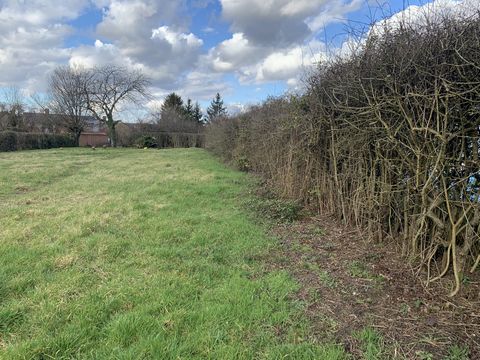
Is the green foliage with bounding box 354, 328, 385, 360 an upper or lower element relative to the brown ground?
lower

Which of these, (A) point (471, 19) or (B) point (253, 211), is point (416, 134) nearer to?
(A) point (471, 19)

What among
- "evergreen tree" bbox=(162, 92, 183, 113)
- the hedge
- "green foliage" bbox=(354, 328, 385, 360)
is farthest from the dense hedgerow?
"evergreen tree" bbox=(162, 92, 183, 113)

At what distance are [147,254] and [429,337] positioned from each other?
3.05 metres

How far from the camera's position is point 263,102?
10.4 m

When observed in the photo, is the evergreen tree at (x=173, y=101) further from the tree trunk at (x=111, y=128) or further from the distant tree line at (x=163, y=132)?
the tree trunk at (x=111, y=128)

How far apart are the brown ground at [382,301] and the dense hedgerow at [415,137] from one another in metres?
0.21

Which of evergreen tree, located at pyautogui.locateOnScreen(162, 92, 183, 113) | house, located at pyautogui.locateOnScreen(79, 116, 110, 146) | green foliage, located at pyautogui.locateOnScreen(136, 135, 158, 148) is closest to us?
green foliage, located at pyautogui.locateOnScreen(136, 135, 158, 148)

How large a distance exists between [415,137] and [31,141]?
110ft

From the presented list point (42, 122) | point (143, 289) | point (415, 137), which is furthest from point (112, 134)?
point (415, 137)

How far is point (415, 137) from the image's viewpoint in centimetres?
304

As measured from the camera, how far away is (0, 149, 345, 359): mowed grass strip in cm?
232

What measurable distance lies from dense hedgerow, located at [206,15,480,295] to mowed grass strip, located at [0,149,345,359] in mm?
1486

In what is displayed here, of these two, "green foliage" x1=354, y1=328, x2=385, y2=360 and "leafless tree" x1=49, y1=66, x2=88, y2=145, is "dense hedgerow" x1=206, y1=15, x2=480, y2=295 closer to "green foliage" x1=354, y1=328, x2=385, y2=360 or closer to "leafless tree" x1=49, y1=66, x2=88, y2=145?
"green foliage" x1=354, y1=328, x2=385, y2=360

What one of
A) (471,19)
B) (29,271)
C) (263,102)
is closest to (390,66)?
(471,19)
